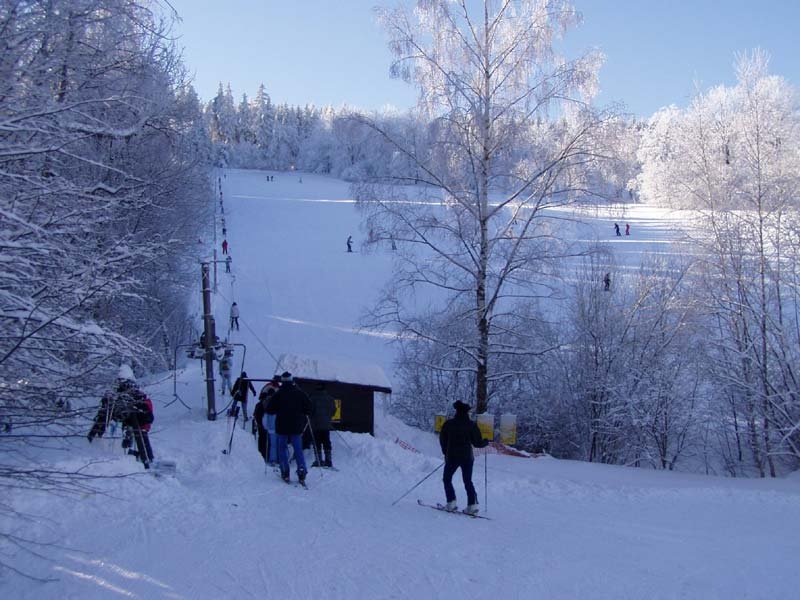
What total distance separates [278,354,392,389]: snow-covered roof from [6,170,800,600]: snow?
2349 millimetres

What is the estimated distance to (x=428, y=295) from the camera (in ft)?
119

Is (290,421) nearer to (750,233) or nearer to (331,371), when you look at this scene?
(331,371)

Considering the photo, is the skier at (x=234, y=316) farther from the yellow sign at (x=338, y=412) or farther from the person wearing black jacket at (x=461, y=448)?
the person wearing black jacket at (x=461, y=448)

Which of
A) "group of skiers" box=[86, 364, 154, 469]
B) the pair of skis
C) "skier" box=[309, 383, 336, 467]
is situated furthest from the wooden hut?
the pair of skis

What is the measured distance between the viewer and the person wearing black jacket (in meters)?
8.30

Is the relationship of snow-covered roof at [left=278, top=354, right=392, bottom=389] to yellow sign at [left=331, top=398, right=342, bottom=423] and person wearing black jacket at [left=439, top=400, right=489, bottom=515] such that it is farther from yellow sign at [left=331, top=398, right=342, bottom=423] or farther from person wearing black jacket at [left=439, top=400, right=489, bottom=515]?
person wearing black jacket at [left=439, top=400, right=489, bottom=515]

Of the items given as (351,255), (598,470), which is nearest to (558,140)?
(598,470)

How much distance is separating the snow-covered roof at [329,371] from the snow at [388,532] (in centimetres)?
235

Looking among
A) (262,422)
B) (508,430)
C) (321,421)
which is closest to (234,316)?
(508,430)

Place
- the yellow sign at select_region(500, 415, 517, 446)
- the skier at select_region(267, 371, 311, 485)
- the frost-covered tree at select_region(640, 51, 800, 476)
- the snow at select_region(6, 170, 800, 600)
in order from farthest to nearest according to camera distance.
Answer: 1. the yellow sign at select_region(500, 415, 517, 446)
2. the frost-covered tree at select_region(640, 51, 800, 476)
3. the skier at select_region(267, 371, 311, 485)
4. the snow at select_region(6, 170, 800, 600)

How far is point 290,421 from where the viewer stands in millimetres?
9797

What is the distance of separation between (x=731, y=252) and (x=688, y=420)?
5281 mm

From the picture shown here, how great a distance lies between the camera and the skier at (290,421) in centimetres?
980

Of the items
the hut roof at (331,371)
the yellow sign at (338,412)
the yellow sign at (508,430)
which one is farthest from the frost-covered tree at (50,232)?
the yellow sign at (508,430)
